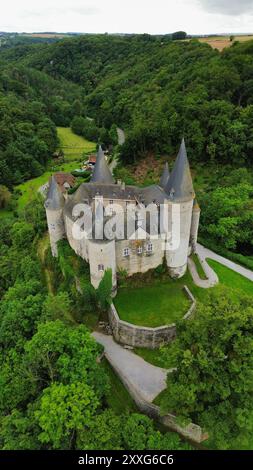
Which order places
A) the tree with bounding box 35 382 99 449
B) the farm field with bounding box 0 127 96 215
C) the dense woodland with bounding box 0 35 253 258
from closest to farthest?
the tree with bounding box 35 382 99 449 → the dense woodland with bounding box 0 35 253 258 → the farm field with bounding box 0 127 96 215

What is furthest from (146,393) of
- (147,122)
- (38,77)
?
(38,77)

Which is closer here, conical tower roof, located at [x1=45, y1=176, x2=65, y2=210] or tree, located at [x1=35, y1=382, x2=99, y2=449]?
tree, located at [x1=35, y1=382, x2=99, y2=449]

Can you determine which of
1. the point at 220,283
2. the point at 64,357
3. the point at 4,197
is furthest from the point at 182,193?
the point at 4,197

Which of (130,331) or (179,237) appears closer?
(130,331)

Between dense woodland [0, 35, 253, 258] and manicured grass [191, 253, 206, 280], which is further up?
dense woodland [0, 35, 253, 258]

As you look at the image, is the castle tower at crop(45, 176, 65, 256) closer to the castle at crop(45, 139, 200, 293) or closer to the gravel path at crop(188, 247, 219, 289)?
the castle at crop(45, 139, 200, 293)

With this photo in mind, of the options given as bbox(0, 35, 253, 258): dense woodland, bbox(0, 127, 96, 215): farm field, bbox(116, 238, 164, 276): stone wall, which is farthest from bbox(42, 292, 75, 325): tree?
bbox(0, 127, 96, 215): farm field

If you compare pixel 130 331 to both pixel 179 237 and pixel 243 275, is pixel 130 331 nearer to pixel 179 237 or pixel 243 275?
pixel 179 237
